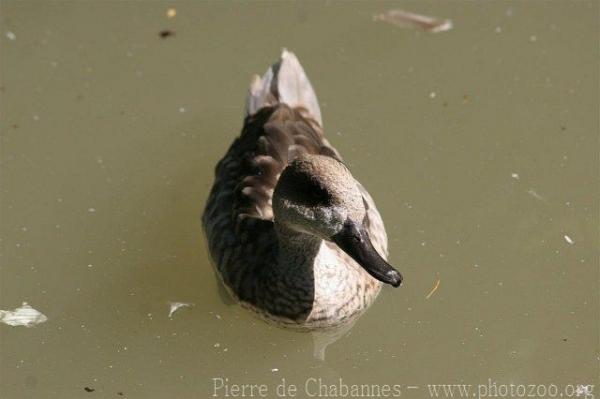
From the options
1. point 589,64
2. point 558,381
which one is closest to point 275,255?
point 558,381

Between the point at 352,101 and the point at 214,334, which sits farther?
the point at 352,101

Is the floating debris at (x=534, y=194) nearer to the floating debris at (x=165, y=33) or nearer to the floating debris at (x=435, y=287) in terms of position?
the floating debris at (x=435, y=287)

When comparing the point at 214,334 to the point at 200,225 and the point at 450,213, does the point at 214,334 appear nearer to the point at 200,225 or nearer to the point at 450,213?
the point at 200,225

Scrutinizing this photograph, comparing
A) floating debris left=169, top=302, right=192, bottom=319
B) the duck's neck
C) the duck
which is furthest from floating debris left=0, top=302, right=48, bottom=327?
the duck's neck

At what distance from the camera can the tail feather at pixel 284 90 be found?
650 cm

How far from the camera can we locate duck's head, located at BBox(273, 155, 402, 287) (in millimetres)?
4797

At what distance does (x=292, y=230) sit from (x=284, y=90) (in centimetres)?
152

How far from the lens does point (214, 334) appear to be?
5.88 metres

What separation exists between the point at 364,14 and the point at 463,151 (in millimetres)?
1578

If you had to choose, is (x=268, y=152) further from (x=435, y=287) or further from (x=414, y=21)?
(x=414, y=21)

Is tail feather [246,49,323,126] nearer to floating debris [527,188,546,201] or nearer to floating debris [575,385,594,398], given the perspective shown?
floating debris [527,188,546,201]

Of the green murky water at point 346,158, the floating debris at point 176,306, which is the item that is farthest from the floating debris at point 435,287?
the floating debris at point 176,306

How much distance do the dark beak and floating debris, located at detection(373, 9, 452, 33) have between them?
3174 mm

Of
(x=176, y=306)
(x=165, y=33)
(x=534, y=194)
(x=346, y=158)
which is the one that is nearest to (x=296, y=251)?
(x=176, y=306)
